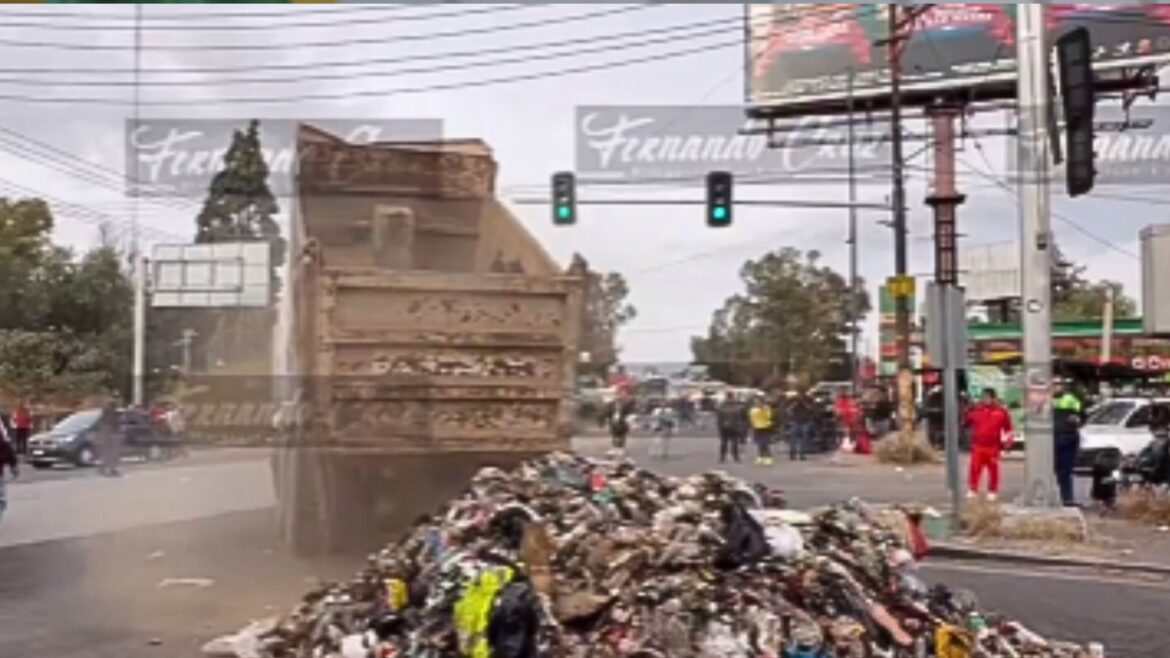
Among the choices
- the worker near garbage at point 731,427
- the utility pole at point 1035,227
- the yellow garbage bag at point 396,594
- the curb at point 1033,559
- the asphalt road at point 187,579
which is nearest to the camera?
the yellow garbage bag at point 396,594

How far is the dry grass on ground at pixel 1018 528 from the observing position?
13367 mm

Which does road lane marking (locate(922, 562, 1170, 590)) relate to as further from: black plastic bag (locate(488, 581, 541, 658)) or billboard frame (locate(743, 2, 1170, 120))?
→ billboard frame (locate(743, 2, 1170, 120))

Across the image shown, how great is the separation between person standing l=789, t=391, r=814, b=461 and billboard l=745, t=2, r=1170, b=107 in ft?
49.6

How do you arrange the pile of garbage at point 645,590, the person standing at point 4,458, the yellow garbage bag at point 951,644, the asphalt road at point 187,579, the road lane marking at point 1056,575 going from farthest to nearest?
the person standing at point 4,458
the road lane marking at point 1056,575
the asphalt road at point 187,579
the yellow garbage bag at point 951,644
the pile of garbage at point 645,590

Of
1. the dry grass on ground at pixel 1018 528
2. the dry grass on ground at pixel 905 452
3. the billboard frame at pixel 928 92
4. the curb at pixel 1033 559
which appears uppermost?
the billboard frame at pixel 928 92

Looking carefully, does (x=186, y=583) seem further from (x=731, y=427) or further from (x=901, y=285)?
(x=901, y=285)

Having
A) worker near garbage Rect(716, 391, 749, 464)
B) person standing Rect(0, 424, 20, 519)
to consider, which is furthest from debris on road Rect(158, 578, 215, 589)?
worker near garbage Rect(716, 391, 749, 464)

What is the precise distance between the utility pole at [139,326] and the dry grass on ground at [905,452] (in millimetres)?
13576

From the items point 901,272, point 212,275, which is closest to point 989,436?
point 212,275

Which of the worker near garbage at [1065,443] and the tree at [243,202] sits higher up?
the tree at [243,202]

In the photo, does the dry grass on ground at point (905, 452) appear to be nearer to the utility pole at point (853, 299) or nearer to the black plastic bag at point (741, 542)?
the utility pole at point (853, 299)

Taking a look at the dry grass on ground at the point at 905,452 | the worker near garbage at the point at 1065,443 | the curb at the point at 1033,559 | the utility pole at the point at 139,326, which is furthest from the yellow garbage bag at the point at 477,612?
the dry grass on ground at the point at 905,452

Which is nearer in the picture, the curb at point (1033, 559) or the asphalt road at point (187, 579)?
the asphalt road at point (187, 579)

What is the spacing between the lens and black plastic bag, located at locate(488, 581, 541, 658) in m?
6.50
